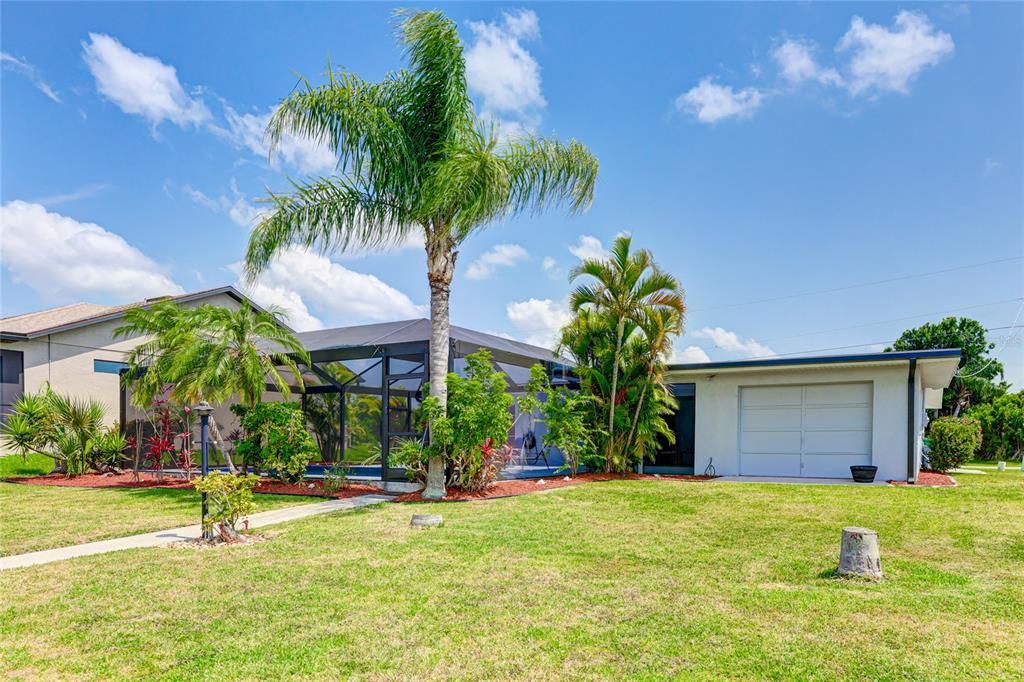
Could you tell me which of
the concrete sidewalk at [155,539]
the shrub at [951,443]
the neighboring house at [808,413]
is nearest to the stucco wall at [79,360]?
the concrete sidewalk at [155,539]

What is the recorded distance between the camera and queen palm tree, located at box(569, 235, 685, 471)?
13.4 metres

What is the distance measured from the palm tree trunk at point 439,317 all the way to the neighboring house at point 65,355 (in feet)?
33.4

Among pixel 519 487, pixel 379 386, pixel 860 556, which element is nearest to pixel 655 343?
pixel 519 487

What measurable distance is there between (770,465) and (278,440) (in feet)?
37.9

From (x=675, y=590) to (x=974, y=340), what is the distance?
3659 centimetres

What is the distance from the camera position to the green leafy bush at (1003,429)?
82.3 feet

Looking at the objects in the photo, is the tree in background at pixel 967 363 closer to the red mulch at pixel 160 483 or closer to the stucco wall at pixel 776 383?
the stucco wall at pixel 776 383

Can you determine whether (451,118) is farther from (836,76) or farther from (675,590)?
(836,76)

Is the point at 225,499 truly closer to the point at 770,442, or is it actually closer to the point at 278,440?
the point at 278,440

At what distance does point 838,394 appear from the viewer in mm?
14438

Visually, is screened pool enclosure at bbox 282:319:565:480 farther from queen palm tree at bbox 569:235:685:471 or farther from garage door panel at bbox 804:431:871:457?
garage door panel at bbox 804:431:871:457

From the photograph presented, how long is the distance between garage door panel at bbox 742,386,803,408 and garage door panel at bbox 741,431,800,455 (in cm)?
70

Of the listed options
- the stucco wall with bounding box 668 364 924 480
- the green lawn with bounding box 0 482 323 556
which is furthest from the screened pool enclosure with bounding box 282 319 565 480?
the stucco wall with bounding box 668 364 924 480

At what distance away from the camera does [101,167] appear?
12.4m
